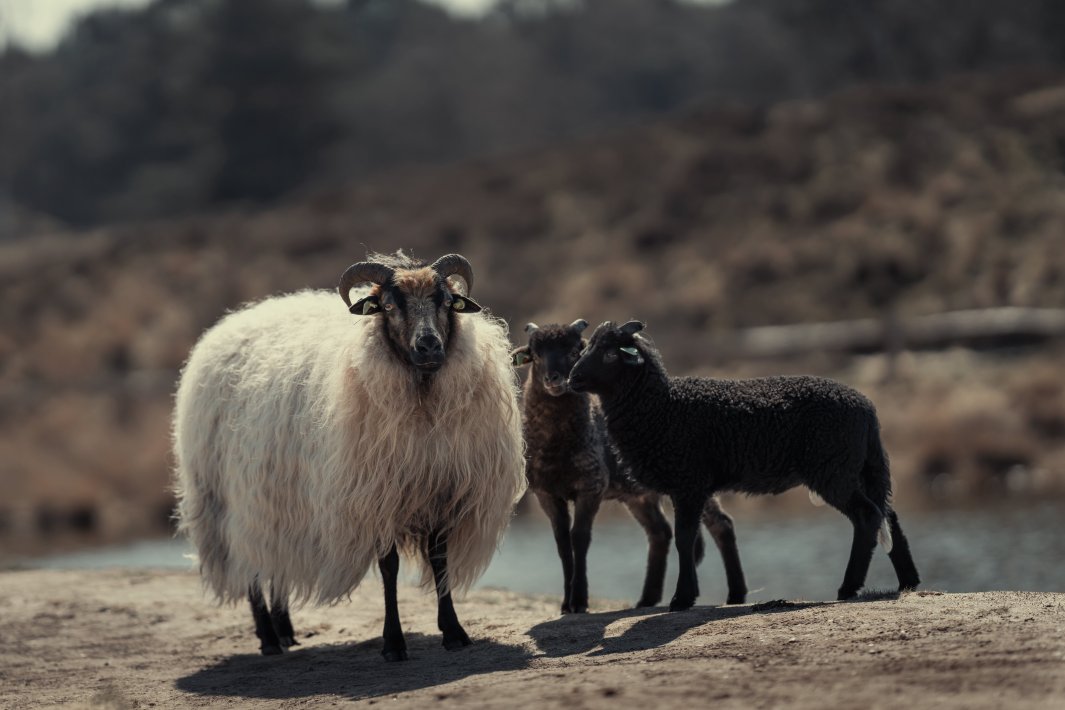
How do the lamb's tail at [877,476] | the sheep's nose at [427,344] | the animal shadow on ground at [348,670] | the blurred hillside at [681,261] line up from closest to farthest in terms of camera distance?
the animal shadow on ground at [348,670], the sheep's nose at [427,344], the lamb's tail at [877,476], the blurred hillside at [681,261]

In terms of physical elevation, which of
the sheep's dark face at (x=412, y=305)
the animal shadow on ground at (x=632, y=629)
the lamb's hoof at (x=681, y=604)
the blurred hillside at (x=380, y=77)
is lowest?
the animal shadow on ground at (x=632, y=629)

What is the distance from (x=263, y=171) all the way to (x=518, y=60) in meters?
19.5

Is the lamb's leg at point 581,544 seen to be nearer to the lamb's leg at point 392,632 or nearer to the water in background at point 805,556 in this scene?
the lamb's leg at point 392,632

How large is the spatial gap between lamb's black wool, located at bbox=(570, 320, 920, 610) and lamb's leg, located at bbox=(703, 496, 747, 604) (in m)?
0.75

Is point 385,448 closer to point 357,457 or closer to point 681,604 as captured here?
point 357,457

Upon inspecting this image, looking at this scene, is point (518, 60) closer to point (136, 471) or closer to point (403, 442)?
point (136, 471)

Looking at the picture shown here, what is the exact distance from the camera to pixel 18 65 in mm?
77750

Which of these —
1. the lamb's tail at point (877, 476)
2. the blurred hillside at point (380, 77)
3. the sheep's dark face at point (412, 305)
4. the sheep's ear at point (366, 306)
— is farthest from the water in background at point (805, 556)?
the blurred hillside at point (380, 77)

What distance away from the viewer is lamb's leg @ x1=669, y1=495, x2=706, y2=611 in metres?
8.98

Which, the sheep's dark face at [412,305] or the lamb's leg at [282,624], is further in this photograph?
the lamb's leg at [282,624]

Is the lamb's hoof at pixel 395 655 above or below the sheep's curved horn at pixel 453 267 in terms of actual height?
below

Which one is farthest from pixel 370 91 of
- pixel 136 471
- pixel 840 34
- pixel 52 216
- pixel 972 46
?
pixel 136 471

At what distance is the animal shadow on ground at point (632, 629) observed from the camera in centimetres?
813

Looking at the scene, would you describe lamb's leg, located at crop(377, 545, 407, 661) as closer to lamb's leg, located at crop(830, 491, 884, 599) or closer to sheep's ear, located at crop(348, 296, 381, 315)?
sheep's ear, located at crop(348, 296, 381, 315)
